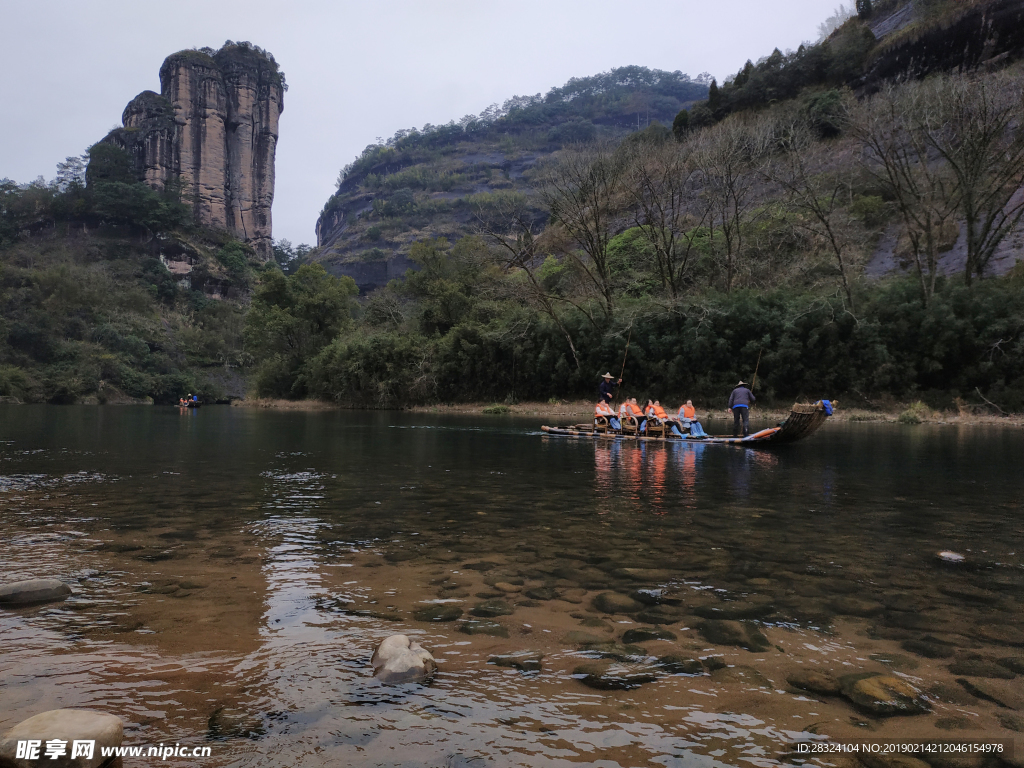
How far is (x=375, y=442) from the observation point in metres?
17.0

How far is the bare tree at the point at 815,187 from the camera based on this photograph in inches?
1201

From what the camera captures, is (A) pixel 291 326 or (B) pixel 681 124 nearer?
(A) pixel 291 326

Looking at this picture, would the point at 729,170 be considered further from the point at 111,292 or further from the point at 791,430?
the point at 111,292

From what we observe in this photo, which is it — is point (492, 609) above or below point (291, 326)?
below

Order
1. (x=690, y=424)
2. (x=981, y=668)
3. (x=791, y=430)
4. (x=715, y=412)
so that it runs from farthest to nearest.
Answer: (x=715, y=412) → (x=690, y=424) → (x=791, y=430) → (x=981, y=668)

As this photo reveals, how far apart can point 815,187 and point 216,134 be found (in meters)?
93.1

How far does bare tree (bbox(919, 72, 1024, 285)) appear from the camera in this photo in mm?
26984

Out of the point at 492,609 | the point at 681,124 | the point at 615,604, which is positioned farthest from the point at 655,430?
the point at 681,124

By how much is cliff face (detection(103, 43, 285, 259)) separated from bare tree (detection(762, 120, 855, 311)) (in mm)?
86485

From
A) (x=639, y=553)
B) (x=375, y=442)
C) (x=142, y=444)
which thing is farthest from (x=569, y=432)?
(x=639, y=553)

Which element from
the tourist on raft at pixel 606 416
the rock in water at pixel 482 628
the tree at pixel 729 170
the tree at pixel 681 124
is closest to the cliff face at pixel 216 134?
the tree at pixel 681 124

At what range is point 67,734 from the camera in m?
2.25

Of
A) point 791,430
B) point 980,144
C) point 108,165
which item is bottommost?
point 791,430

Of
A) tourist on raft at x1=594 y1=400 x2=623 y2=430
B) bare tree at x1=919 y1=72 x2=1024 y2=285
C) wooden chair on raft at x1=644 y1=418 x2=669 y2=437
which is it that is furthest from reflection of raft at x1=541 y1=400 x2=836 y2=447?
bare tree at x1=919 y1=72 x2=1024 y2=285
